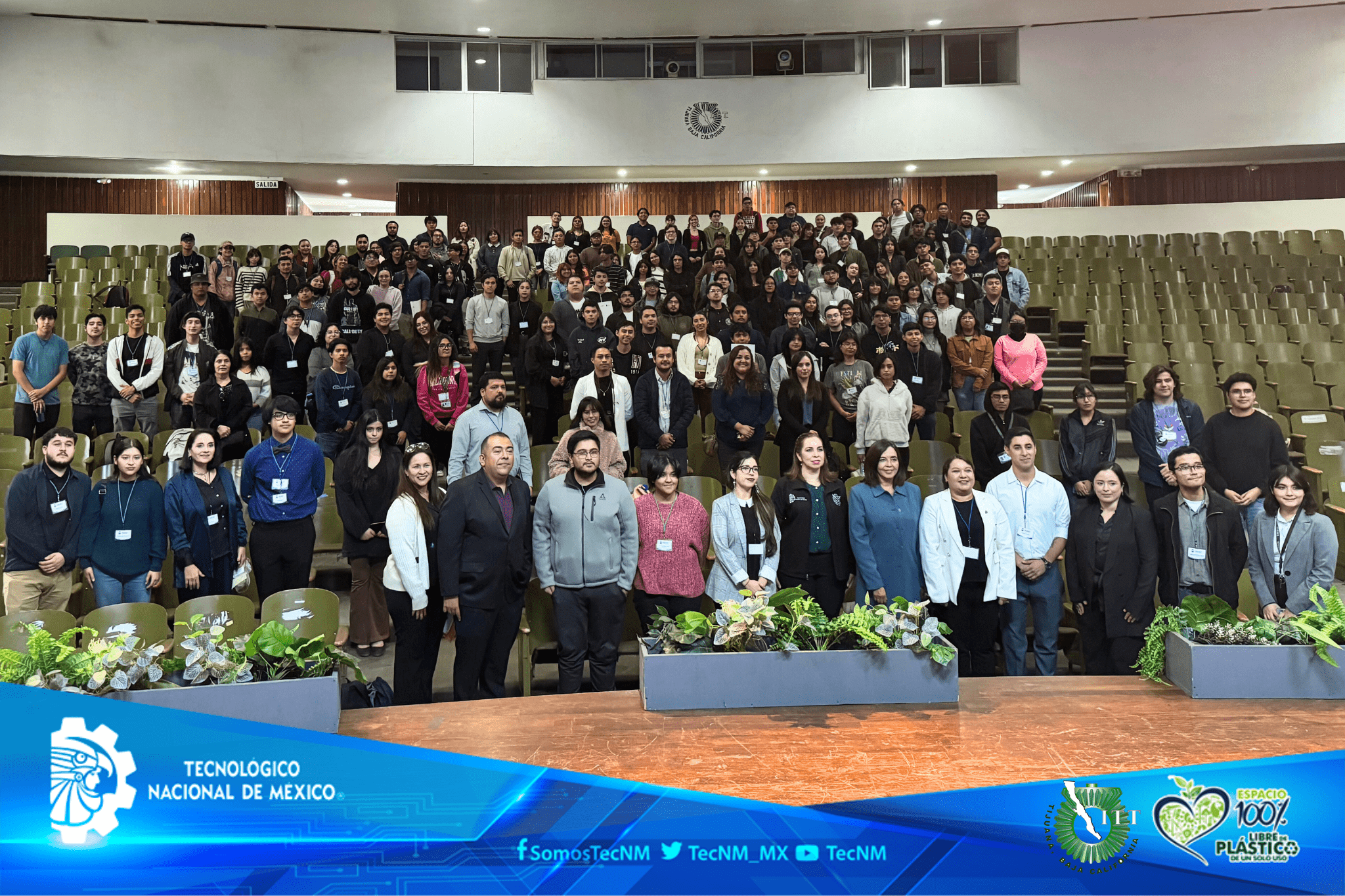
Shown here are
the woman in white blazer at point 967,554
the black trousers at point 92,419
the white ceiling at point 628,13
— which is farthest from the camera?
the white ceiling at point 628,13

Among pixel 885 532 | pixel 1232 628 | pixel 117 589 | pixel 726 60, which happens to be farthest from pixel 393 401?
pixel 726 60

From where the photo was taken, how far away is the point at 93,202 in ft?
46.3

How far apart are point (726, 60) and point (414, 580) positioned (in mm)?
11461

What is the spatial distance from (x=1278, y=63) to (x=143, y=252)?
14.6 metres

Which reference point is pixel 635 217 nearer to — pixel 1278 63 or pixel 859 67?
pixel 859 67

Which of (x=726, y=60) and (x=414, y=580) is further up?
(x=726, y=60)

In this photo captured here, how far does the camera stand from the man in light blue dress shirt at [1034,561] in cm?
416

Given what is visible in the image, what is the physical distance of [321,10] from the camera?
1201cm

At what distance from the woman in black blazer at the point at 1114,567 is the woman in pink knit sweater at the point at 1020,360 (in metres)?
2.82

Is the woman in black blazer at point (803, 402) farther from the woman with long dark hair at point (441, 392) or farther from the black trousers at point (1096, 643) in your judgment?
the black trousers at point (1096, 643)

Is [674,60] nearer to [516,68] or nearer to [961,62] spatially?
[516,68]

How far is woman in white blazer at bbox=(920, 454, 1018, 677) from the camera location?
13.1 feet

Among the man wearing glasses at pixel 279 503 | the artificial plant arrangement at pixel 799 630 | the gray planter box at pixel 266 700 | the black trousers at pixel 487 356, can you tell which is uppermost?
the black trousers at pixel 487 356

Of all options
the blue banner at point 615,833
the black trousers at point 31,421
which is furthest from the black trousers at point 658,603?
the black trousers at point 31,421
